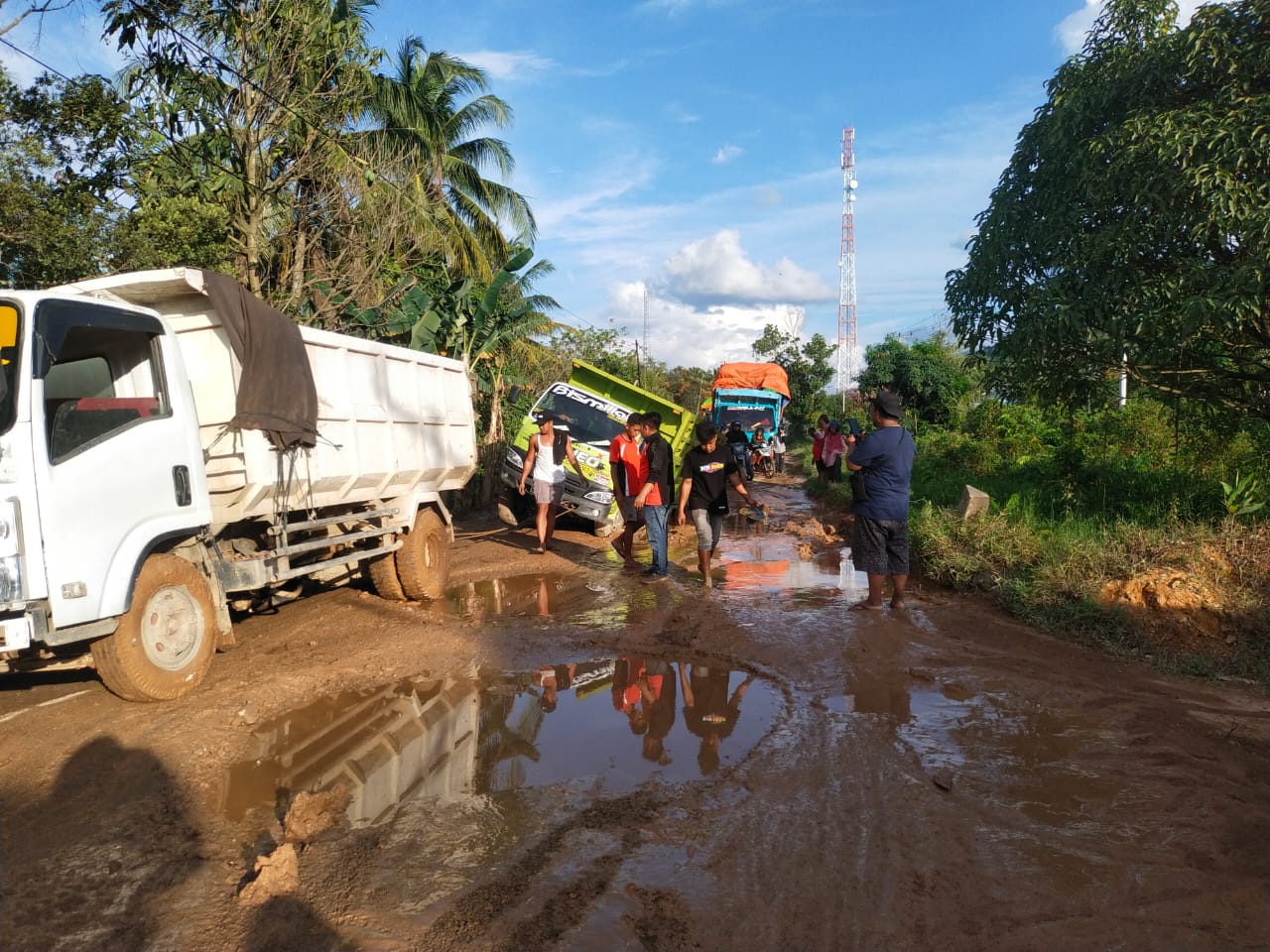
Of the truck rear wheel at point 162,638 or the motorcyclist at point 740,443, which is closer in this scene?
the truck rear wheel at point 162,638

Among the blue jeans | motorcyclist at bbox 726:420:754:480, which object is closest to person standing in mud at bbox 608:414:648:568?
the blue jeans

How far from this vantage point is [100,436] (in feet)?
15.0

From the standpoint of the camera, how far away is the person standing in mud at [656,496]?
864 centimetres

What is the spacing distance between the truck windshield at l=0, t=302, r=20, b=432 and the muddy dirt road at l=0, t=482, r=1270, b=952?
1.72 m

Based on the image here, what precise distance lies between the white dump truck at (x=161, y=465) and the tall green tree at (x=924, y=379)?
24347 millimetres

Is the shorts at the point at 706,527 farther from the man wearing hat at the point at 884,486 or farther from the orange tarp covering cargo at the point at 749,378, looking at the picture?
the orange tarp covering cargo at the point at 749,378

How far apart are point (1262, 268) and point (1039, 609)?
3.13 meters

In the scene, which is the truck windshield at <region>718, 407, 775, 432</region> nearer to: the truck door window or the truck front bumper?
the truck front bumper

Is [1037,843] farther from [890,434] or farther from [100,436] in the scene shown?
[100,436]

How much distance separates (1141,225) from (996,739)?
5.30 meters

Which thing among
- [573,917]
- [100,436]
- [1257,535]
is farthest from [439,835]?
[1257,535]

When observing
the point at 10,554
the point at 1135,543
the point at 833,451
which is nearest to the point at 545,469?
the point at 1135,543

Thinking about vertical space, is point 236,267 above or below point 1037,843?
above

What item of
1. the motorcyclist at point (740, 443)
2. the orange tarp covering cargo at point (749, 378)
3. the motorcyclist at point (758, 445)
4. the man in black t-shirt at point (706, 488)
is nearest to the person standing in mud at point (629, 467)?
the man in black t-shirt at point (706, 488)
